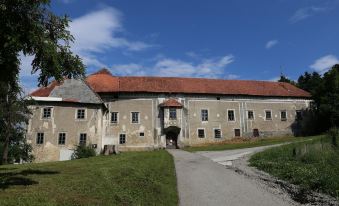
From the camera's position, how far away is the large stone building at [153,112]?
31.2 meters

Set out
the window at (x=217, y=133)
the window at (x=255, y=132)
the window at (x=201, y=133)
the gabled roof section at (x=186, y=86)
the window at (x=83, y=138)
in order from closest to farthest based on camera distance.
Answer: the window at (x=83, y=138)
the gabled roof section at (x=186, y=86)
the window at (x=201, y=133)
the window at (x=217, y=133)
the window at (x=255, y=132)

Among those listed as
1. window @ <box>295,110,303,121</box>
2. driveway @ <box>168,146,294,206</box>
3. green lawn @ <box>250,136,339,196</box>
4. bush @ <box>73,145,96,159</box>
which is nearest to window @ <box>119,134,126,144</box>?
bush @ <box>73,145,96,159</box>

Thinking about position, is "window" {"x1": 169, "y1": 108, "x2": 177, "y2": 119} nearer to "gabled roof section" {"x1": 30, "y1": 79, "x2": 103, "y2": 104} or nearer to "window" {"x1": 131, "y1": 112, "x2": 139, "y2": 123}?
"window" {"x1": 131, "y1": 112, "x2": 139, "y2": 123}

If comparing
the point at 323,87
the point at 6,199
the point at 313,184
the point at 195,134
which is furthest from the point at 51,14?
the point at 323,87

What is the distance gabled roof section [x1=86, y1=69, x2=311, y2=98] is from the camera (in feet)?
126

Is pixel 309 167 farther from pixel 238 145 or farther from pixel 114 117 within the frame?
pixel 114 117

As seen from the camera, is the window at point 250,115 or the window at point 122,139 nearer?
the window at point 122,139

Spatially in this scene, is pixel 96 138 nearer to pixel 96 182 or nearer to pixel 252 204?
pixel 96 182

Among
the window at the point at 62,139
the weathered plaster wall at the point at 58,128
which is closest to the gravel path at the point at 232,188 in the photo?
the weathered plaster wall at the point at 58,128

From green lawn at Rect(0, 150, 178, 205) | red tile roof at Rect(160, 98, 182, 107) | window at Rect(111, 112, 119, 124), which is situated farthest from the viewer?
red tile roof at Rect(160, 98, 182, 107)

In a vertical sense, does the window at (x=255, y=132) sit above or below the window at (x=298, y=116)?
below

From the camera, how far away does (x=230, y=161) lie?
2011cm

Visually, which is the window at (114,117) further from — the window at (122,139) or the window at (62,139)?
the window at (62,139)

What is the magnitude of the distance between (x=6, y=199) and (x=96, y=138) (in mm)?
23638
